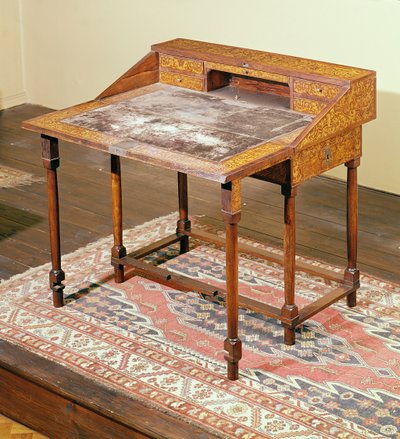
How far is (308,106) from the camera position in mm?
4316

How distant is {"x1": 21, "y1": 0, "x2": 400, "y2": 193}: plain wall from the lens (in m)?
5.89

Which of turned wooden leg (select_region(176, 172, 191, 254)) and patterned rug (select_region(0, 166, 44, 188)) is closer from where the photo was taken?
turned wooden leg (select_region(176, 172, 191, 254))

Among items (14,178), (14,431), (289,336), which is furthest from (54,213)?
→ (14,178)

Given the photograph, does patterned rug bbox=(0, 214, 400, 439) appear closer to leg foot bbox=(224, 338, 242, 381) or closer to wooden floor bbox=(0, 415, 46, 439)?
leg foot bbox=(224, 338, 242, 381)

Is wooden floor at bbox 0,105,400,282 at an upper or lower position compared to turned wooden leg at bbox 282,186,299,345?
lower

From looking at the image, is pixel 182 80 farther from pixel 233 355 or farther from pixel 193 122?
pixel 233 355

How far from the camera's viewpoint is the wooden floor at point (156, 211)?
5242 millimetres

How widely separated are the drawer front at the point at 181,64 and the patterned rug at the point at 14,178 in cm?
176

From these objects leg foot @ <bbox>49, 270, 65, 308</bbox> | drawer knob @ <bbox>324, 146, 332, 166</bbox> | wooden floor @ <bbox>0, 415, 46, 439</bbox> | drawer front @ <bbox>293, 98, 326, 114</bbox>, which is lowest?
wooden floor @ <bbox>0, 415, 46, 439</bbox>

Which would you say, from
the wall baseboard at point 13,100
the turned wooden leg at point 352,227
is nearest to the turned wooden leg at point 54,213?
the turned wooden leg at point 352,227

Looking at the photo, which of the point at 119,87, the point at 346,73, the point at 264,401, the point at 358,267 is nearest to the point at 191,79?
the point at 119,87

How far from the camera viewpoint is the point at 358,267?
5043 mm

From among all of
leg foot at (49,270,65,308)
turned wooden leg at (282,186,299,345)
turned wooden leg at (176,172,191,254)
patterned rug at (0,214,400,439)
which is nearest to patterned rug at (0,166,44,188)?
patterned rug at (0,214,400,439)

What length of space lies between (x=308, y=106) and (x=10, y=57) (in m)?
3.99
